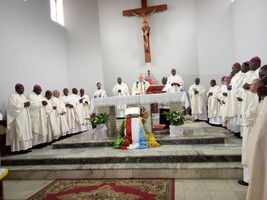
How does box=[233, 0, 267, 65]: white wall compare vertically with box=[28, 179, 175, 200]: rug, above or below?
above

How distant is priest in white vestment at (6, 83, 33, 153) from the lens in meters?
5.70

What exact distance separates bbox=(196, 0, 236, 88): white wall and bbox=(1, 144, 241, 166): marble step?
17.9 feet

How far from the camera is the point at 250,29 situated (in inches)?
279

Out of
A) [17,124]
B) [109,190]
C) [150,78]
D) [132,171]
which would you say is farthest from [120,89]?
[109,190]

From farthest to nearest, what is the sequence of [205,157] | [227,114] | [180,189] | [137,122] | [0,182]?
[227,114], [137,122], [205,157], [180,189], [0,182]

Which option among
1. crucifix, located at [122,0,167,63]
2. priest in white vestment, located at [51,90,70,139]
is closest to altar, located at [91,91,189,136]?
priest in white vestment, located at [51,90,70,139]

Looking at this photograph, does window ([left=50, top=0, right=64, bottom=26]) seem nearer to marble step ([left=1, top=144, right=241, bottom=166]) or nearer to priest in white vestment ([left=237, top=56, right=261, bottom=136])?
marble step ([left=1, top=144, right=241, bottom=166])

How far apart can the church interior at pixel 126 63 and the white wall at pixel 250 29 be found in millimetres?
28

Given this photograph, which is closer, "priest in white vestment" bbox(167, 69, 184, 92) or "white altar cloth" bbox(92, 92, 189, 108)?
"white altar cloth" bbox(92, 92, 189, 108)

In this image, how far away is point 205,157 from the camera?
4398 millimetres

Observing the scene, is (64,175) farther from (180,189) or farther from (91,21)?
(91,21)

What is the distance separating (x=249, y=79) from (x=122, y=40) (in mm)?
7134

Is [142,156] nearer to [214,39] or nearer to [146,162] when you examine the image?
[146,162]

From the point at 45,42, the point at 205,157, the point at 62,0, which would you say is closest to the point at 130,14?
the point at 62,0
